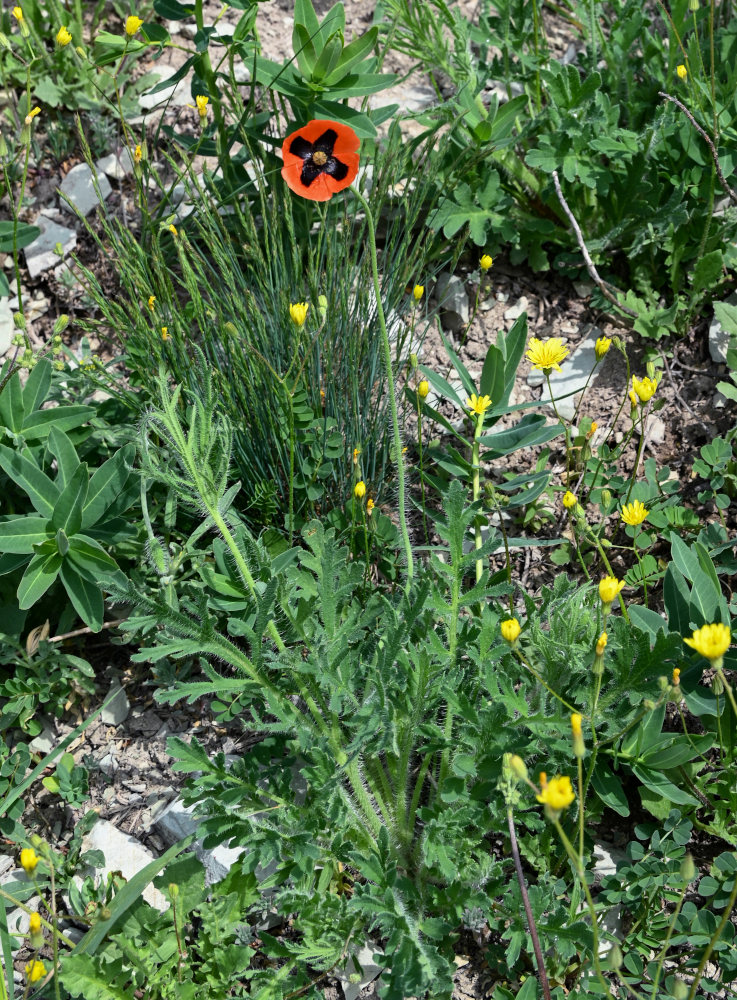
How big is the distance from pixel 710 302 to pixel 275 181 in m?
1.34

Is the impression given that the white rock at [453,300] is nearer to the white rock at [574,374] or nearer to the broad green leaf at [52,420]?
the white rock at [574,374]

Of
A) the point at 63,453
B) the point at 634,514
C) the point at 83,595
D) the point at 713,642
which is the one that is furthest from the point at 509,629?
the point at 63,453

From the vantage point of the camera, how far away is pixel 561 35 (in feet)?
10.7

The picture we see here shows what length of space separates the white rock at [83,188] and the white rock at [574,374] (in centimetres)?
167

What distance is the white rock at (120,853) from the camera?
1.96 meters

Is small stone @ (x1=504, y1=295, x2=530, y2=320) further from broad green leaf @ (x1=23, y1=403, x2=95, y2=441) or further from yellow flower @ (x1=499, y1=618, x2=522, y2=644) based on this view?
yellow flower @ (x1=499, y1=618, x2=522, y2=644)

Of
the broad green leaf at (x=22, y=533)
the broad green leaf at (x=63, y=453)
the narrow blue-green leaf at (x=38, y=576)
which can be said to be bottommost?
the narrow blue-green leaf at (x=38, y=576)

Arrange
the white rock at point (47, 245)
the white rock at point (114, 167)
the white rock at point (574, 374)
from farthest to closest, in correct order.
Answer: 1. the white rock at point (114, 167)
2. the white rock at point (47, 245)
3. the white rock at point (574, 374)

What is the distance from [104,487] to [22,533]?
0.21m

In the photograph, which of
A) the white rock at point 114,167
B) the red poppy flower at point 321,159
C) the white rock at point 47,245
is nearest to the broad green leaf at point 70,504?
the red poppy flower at point 321,159

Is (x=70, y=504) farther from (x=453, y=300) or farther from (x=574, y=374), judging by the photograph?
(x=574, y=374)

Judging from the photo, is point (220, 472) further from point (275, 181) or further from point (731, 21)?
point (731, 21)

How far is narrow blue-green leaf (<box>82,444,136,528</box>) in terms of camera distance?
2.06 metres

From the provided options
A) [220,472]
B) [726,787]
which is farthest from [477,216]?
[726,787]
